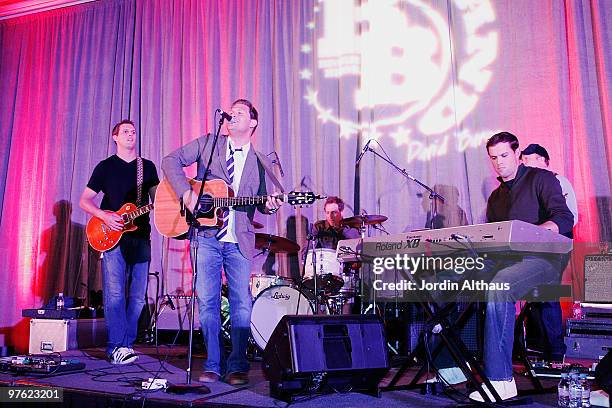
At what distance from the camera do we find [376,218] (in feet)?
18.5

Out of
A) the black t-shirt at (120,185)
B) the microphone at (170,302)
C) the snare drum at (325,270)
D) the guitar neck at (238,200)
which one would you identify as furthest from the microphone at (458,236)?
the microphone at (170,302)

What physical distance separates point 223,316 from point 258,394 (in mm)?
2318

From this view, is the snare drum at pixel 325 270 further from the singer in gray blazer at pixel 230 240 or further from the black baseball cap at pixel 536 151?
the black baseball cap at pixel 536 151

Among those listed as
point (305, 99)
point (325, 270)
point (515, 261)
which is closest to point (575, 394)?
point (515, 261)

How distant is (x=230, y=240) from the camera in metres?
4.23

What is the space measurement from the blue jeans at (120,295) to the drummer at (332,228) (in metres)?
1.67

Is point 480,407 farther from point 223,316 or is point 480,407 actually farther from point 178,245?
point 178,245

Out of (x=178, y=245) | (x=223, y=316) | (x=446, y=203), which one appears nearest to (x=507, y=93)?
(x=446, y=203)

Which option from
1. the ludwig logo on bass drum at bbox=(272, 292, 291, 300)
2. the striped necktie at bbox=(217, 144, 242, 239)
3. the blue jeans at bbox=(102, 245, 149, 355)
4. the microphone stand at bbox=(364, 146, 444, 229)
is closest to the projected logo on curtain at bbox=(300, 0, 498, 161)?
the microphone stand at bbox=(364, 146, 444, 229)

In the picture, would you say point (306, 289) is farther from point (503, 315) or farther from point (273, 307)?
point (503, 315)

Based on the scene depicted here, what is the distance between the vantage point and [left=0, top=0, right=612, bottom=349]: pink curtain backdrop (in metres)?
6.12

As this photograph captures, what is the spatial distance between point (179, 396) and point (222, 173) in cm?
158

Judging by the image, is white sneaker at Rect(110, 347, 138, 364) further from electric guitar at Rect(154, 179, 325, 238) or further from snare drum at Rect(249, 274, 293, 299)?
snare drum at Rect(249, 274, 293, 299)

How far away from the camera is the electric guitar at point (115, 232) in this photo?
4.98 metres
